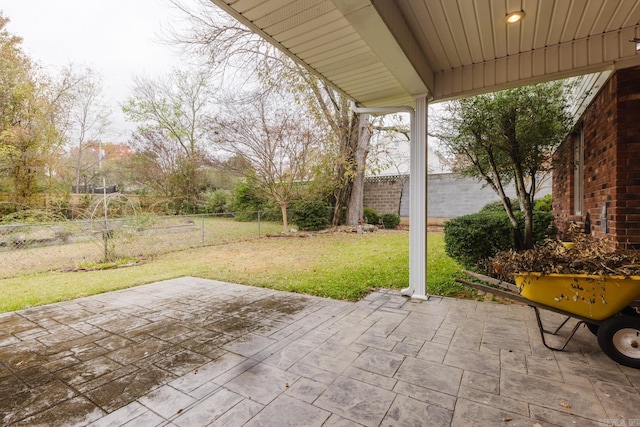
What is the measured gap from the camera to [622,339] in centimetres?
213

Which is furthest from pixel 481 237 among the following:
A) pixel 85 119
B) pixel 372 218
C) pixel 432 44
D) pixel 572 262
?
pixel 85 119

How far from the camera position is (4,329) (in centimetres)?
296

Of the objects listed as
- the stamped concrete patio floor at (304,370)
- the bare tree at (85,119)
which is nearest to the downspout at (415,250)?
the stamped concrete patio floor at (304,370)

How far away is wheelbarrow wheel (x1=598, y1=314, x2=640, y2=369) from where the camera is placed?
6.83 feet

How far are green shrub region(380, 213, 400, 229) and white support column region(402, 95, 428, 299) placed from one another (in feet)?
27.9

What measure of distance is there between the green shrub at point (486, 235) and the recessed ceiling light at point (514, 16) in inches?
117

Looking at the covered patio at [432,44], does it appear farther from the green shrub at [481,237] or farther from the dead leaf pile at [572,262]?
the green shrub at [481,237]

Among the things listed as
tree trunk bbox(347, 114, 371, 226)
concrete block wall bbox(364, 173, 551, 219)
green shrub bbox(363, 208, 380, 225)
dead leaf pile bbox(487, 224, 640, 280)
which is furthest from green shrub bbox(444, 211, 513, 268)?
green shrub bbox(363, 208, 380, 225)

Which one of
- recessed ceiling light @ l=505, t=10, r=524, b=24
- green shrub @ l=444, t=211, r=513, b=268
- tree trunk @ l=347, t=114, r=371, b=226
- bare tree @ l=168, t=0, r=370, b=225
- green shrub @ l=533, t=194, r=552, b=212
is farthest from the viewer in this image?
tree trunk @ l=347, t=114, r=371, b=226

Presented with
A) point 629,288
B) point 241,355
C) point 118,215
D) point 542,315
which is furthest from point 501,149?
point 118,215

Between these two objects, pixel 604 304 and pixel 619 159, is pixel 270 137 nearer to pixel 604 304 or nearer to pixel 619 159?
pixel 619 159

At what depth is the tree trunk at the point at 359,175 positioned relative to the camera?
10.8m

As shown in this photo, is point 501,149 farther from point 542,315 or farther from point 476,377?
point 476,377

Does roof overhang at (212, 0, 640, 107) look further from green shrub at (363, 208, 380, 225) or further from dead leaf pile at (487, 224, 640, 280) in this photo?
green shrub at (363, 208, 380, 225)
